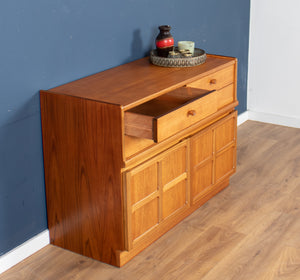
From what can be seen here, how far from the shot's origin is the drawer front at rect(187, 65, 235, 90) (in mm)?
2463

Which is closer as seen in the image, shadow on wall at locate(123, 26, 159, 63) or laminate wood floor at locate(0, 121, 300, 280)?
laminate wood floor at locate(0, 121, 300, 280)

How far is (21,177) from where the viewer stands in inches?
86.0

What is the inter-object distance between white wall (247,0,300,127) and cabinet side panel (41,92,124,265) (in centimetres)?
199

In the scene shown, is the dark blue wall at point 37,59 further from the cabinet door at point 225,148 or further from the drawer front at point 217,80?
the cabinet door at point 225,148

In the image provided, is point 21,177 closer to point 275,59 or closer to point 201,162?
Result: point 201,162

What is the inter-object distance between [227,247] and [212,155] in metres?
0.50

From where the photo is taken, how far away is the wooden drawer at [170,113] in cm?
201

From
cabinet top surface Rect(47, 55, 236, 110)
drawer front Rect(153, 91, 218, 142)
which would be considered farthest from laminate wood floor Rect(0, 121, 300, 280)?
cabinet top surface Rect(47, 55, 236, 110)

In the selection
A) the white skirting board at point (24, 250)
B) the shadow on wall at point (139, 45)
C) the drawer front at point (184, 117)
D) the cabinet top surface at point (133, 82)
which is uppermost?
the shadow on wall at point (139, 45)

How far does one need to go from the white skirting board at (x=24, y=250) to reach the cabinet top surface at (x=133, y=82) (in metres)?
0.64

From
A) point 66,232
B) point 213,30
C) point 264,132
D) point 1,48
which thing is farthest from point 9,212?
point 264,132

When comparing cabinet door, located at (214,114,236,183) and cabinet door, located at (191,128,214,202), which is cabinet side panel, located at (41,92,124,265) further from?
cabinet door, located at (214,114,236,183)

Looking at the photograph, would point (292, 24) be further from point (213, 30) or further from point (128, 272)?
point (128, 272)

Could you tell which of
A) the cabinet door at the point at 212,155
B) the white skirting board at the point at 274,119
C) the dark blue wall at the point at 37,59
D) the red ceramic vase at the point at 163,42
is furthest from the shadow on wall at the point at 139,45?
the white skirting board at the point at 274,119
